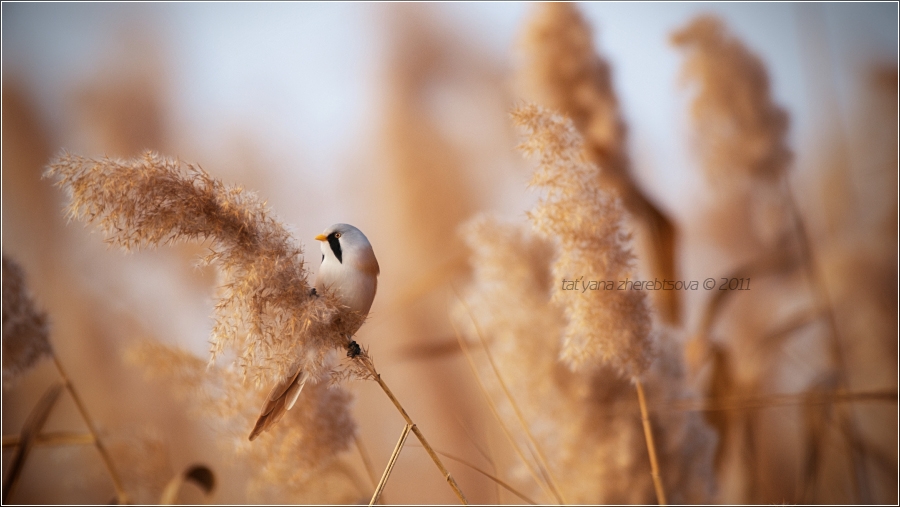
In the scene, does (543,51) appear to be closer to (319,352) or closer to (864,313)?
(319,352)

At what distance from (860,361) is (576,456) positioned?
0.71m

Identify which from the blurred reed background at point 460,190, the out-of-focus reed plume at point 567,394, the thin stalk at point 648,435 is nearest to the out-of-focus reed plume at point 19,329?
→ the blurred reed background at point 460,190

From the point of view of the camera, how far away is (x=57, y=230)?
1091mm

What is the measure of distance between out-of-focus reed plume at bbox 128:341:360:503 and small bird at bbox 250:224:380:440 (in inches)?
5.7

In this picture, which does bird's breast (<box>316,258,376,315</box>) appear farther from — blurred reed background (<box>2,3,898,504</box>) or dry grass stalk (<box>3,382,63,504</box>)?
dry grass stalk (<box>3,382,63,504</box>)

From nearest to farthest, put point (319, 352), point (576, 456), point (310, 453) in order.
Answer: point (319, 352) < point (310, 453) < point (576, 456)

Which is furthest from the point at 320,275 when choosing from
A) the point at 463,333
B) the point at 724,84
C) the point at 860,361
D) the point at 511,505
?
the point at 860,361

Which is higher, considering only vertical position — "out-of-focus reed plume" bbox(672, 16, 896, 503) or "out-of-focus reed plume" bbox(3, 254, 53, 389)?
"out-of-focus reed plume" bbox(672, 16, 896, 503)

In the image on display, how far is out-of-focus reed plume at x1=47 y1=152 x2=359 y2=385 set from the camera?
1.52 ft

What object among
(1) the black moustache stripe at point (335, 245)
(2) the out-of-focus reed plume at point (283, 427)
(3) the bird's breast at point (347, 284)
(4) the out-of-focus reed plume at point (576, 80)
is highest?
(4) the out-of-focus reed plume at point (576, 80)

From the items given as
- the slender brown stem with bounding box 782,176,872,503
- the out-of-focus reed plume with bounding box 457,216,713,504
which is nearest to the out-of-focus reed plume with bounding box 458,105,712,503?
the out-of-focus reed plume with bounding box 457,216,713,504

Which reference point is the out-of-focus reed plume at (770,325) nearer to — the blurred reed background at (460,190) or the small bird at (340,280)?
the blurred reed background at (460,190)

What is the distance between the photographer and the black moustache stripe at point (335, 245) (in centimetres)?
57

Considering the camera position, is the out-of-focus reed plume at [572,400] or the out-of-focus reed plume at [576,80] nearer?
the out-of-focus reed plume at [572,400]
